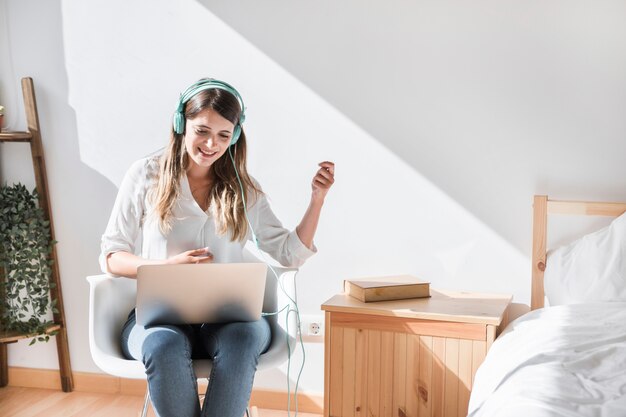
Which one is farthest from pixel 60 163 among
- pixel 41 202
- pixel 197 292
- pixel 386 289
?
pixel 386 289

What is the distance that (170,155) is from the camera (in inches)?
82.8

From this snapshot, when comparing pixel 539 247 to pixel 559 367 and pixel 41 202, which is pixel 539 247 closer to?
pixel 559 367

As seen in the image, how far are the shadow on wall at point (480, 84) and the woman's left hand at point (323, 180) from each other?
44 centimetres

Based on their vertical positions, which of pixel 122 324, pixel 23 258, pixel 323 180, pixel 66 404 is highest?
pixel 323 180

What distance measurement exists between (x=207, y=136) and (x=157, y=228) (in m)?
0.30

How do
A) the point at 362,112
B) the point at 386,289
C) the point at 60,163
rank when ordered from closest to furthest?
the point at 386,289 < the point at 362,112 < the point at 60,163

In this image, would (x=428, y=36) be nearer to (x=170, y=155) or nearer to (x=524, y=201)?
(x=524, y=201)

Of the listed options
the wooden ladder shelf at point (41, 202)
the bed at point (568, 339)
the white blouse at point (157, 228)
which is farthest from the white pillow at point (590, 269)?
the wooden ladder shelf at point (41, 202)

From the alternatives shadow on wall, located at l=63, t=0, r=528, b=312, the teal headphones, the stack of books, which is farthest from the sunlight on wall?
the teal headphones

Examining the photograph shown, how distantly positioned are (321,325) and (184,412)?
0.92 metres

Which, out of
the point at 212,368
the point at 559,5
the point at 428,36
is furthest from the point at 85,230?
the point at 559,5

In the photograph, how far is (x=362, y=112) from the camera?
2.47 m

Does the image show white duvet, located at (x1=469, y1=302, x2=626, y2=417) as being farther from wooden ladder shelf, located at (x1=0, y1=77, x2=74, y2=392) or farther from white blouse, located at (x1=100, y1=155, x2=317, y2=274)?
wooden ladder shelf, located at (x1=0, y1=77, x2=74, y2=392)

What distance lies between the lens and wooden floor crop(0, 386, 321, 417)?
101 inches
